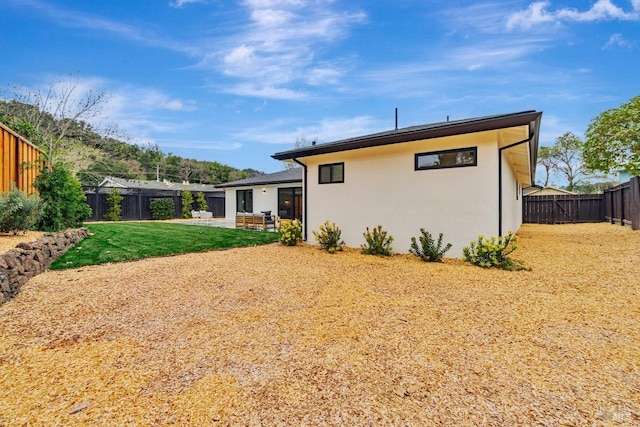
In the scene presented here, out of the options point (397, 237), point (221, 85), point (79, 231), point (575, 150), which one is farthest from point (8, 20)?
point (575, 150)

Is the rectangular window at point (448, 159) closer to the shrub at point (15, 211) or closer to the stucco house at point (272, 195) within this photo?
the shrub at point (15, 211)

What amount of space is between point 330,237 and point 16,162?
7.91 m

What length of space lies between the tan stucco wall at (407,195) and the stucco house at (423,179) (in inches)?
0.6

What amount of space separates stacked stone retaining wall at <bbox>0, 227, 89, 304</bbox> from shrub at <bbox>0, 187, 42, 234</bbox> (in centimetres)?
58

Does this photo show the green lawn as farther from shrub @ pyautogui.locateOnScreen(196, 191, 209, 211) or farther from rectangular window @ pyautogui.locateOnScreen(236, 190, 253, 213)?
shrub @ pyautogui.locateOnScreen(196, 191, 209, 211)

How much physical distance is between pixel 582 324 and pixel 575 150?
3362cm

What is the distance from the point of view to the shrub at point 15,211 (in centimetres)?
570

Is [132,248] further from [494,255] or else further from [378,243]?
[494,255]

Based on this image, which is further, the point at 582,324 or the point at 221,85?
the point at 221,85

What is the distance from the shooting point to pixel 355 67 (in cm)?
1209

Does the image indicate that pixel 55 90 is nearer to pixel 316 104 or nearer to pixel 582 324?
pixel 316 104

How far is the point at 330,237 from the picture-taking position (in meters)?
7.98

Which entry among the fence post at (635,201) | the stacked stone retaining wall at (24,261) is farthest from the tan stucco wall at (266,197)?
the fence post at (635,201)

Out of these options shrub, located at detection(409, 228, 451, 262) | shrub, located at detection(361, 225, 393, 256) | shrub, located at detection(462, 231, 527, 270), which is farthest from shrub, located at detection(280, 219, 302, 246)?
shrub, located at detection(462, 231, 527, 270)
